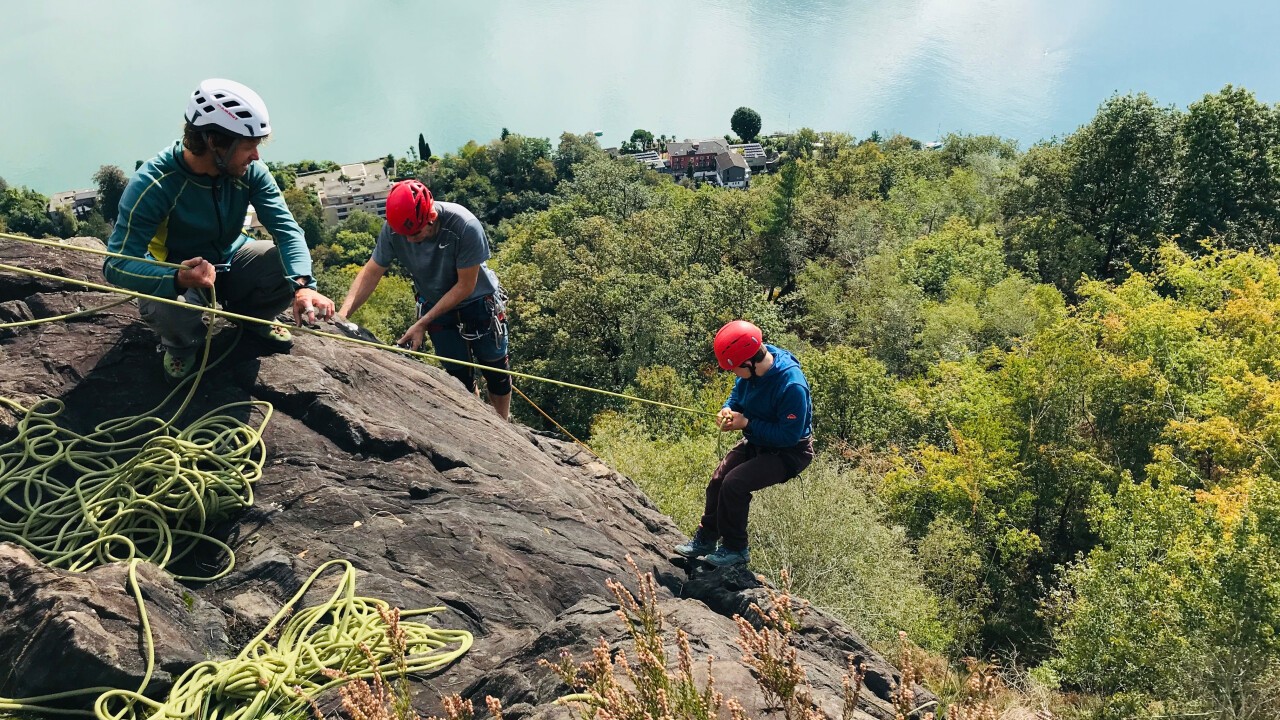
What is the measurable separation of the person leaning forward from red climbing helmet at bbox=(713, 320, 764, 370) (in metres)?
1.99

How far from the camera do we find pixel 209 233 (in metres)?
5.59

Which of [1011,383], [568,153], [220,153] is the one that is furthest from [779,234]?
[568,153]

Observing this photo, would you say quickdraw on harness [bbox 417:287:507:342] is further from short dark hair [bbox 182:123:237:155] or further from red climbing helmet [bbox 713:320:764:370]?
short dark hair [bbox 182:123:237:155]

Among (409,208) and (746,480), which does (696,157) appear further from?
(746,480)

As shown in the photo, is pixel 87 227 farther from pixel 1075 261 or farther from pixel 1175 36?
pixel 1175 36

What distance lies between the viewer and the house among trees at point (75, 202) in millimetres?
85250

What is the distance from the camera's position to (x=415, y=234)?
659 centimetres

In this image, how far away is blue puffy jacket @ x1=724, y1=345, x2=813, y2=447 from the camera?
603 cm

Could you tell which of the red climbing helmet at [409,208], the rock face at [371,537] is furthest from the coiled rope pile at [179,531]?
the red climbing helmet at [409,208]

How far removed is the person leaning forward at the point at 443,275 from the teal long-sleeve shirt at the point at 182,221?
0.86 meters

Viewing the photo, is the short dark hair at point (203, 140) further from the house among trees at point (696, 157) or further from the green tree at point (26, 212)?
the house among trees at point (696, 157)

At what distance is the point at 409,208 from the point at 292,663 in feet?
11.5

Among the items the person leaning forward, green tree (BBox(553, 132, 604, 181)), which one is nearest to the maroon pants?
the person leaning forward

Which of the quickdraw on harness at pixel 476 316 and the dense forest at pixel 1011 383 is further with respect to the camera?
the dense forest at pixel 1011 383
